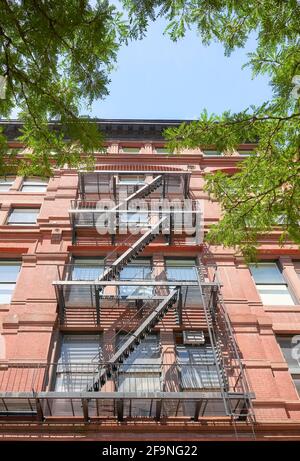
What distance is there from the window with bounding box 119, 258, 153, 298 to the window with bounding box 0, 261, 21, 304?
137 inches

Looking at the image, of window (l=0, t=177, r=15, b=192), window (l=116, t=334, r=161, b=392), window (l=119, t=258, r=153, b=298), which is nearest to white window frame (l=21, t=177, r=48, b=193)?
window (l=0, t=177, r=15, b=192)

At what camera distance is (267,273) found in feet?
51.4

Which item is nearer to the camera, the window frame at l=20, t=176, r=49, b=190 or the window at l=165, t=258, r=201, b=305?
the window at l=165, t=258, r=201, b=305

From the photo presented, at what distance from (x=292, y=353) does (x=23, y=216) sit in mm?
11578

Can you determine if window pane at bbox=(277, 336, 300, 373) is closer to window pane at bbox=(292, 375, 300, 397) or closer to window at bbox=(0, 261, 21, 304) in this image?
window pane at bbox=(292, 375, 300, 397)

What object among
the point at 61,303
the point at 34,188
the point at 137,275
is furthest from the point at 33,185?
the point at 61,303

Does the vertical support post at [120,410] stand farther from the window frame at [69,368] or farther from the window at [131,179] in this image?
the window at [131,179]

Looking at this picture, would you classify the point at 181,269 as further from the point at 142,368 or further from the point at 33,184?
the point at 33,184

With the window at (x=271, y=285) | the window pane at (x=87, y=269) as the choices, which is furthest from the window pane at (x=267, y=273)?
the window pane at (x=87, y=269)

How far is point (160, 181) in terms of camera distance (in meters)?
19.5

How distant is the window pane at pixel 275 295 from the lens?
1446 centimetres

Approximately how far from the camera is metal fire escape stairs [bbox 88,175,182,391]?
10422mm

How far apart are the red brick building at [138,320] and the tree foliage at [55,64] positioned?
460 centimetres
